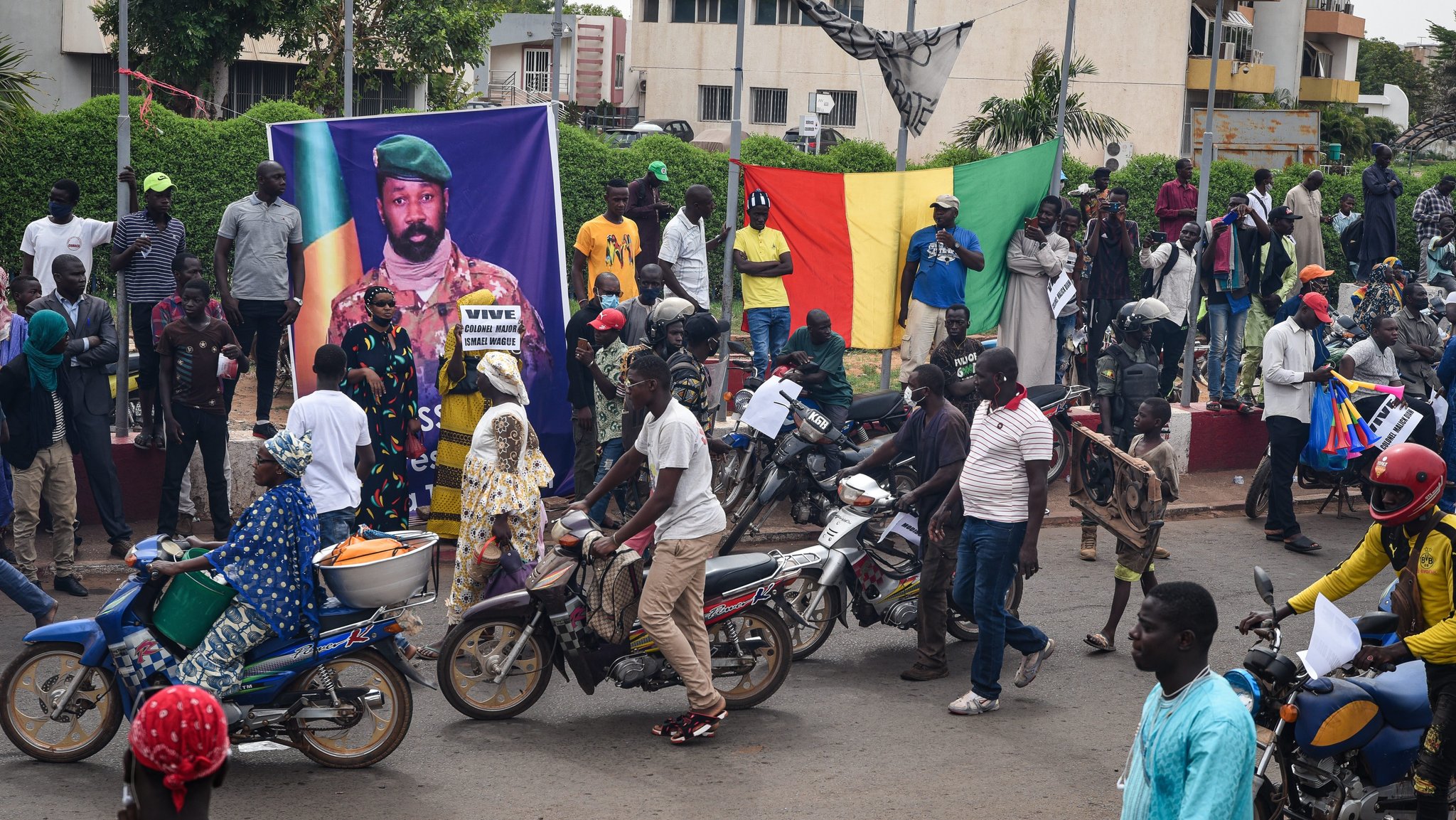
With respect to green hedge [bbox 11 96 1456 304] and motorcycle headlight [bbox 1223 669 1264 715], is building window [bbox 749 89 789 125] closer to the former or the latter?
green hedge [bbox 11 96 1456 304]

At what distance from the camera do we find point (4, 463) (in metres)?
8.89

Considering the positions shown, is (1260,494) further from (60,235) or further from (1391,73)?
(1391,73)

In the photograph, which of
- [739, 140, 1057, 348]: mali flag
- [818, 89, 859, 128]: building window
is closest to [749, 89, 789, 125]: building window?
[818, 89, 859, 128]: building window

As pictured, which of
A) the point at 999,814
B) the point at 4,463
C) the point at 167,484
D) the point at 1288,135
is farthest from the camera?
the point at 1288,135

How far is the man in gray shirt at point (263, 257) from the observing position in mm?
10797

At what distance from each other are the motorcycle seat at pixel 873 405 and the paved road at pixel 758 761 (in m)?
3.04

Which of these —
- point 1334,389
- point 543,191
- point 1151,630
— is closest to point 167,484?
point 543,191

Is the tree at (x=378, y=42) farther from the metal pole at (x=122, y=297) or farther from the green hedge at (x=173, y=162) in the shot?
the metal pole at (x=122, y=297)

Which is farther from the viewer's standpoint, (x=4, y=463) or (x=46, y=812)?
(x=4, y=463)

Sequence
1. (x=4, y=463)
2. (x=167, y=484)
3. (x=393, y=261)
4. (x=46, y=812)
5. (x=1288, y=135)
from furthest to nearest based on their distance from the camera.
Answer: (x=1288, y=135), (x=393, y=261), (x=167, y=484), (x=4, y=463), (x=46, y=812)

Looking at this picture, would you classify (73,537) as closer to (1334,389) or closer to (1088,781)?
(1088,781)

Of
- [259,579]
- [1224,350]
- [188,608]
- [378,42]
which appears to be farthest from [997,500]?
[378,42]

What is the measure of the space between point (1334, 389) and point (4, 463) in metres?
9.96

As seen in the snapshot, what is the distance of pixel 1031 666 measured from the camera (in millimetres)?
7914
